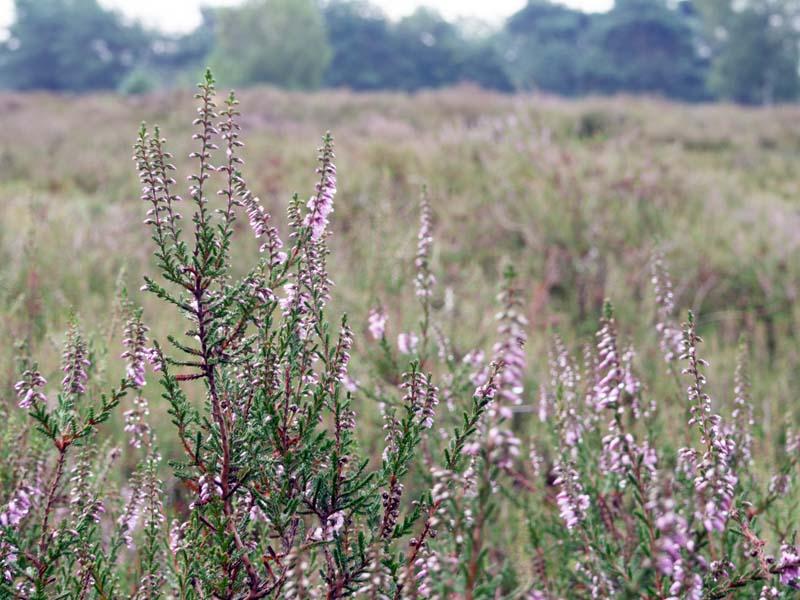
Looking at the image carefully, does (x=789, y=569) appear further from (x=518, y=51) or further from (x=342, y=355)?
(x=518, y=51)

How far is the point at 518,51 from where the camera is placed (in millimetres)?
51938

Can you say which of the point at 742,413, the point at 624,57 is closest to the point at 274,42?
the point at 624,57

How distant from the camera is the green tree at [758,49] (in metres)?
40.6

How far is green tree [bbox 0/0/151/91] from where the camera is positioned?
46.7 meters

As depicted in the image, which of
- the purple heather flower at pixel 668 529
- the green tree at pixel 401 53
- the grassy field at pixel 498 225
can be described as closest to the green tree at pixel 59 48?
the green tree at pixel 401 53

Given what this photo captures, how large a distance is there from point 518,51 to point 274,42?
21189 millimetres

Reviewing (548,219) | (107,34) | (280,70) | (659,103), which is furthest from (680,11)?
(548,219)

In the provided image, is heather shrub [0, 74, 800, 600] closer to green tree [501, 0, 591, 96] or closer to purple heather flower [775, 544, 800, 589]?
purple heather flower [775, 544, 800, 589]

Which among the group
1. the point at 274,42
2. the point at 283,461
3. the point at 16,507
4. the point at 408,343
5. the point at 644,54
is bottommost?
the point at 408,343

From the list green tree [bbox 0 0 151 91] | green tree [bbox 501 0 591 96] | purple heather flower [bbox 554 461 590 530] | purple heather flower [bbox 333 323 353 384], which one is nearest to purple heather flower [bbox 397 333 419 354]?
purple heather flower [bbox 554 461 590 530]

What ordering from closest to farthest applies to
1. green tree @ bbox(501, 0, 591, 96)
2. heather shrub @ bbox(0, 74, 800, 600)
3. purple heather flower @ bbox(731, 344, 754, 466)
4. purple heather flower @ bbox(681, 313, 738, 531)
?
purple heather flower @ bbox(681, 313, 738, 531) → heather shrub @ bbox(0, 74, 800, 600) → purple heather flower @ bbox(731, 344, 754, 466) → green tree @ bbox(501, 0, 591, 96)

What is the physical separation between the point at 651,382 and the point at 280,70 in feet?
120

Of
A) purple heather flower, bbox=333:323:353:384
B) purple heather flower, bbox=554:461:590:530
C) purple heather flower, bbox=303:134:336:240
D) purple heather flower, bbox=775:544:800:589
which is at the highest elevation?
purple heather flower, bbox=303:134:336:240

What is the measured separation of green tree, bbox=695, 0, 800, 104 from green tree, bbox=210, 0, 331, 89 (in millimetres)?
22825
